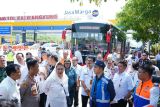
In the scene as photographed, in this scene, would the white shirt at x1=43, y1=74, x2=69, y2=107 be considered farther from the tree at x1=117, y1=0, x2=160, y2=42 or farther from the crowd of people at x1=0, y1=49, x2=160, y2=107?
the tree at x1=117, y1=0, x2=160, y2=42

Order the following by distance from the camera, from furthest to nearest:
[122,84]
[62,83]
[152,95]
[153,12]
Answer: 1. [153,12]
2. [122,84]
3. [62,83]
4. [152,95]

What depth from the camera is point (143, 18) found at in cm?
1716

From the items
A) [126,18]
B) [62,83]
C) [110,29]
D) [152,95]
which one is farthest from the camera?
[126,18]

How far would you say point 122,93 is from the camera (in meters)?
7.90

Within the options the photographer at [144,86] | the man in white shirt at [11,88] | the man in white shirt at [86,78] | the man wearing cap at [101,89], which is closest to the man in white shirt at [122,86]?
the man wearing cap at [101,89]

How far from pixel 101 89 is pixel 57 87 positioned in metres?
0.86

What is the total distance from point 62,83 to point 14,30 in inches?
2422

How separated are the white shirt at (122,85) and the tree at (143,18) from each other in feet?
18.3

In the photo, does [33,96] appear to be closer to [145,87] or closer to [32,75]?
[32,75]

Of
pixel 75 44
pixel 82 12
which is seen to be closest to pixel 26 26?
pixel 82 12

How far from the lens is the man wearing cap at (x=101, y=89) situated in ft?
22.4

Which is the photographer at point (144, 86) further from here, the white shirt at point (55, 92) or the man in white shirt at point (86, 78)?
the man in white shirt at point (86, 78)

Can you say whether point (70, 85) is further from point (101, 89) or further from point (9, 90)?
point (9, 90)

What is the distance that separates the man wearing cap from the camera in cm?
682
